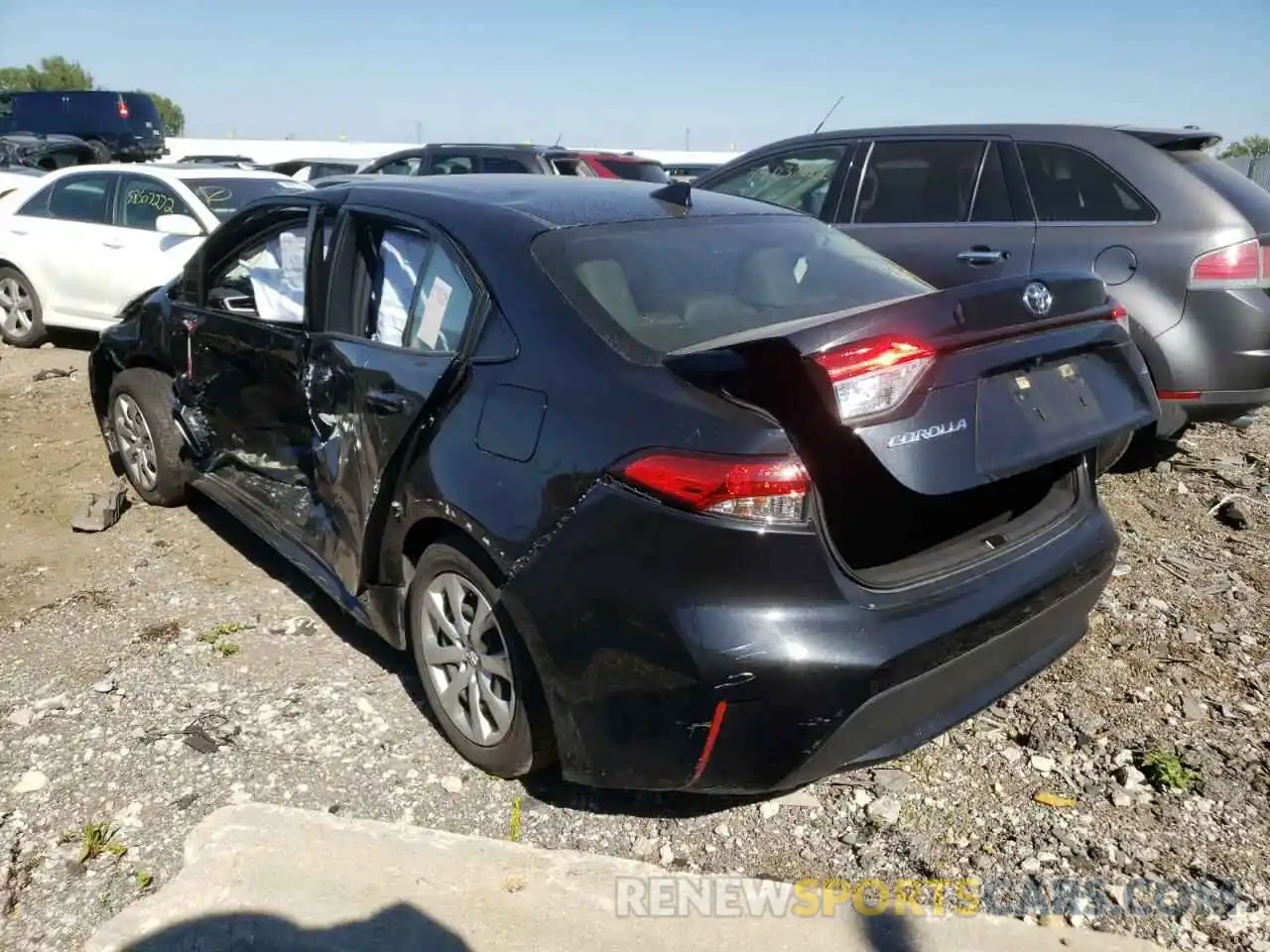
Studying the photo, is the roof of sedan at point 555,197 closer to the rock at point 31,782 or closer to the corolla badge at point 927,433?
the corolla badge at point 927,433

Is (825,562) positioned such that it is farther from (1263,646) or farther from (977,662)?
(1263,646)

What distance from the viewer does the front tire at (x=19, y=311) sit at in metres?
8.52

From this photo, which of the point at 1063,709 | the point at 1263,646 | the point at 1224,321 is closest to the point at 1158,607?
the point at 1263,646

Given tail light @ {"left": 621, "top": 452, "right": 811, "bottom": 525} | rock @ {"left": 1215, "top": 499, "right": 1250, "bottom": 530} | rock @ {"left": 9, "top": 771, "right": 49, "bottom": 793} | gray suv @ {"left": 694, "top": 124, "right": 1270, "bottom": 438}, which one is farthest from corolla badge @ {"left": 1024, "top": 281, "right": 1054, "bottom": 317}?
rock @ {"left": 9, "top": 771, "right": 49, "bottom": 793}

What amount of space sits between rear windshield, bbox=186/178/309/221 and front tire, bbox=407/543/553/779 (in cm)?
595

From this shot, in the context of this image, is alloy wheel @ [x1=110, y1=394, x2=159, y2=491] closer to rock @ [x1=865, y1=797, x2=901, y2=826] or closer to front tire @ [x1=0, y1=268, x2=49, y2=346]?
rock @ [x1=865, y1=797, x2=901, y2=826]

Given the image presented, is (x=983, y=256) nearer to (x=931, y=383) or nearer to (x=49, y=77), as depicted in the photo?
(x=931, y=383)

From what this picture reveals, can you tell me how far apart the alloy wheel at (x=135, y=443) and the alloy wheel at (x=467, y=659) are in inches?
99.8

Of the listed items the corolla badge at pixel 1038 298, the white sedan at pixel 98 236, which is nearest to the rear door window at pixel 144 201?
the white sedan at pixel 98 236

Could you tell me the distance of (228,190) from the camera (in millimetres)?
8141

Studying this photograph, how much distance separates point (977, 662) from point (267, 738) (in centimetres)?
211

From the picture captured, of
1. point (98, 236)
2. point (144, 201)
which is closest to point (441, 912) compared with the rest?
point (144, 201)

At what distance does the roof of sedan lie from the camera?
3.00 m

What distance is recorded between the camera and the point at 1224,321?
15.0ft
